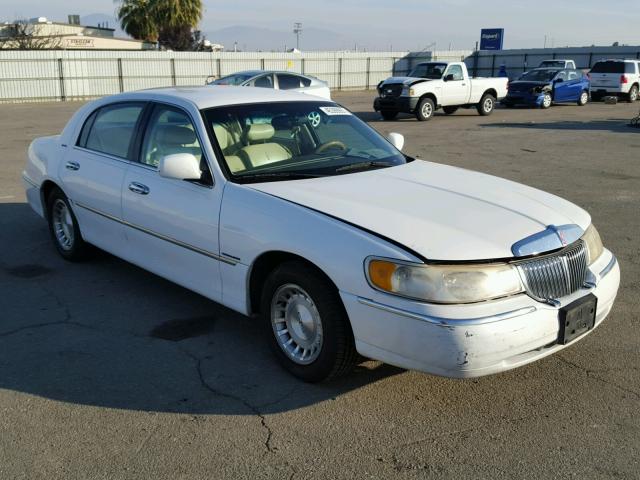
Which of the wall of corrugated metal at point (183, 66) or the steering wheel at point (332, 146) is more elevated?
the wall of corrugated metal at point (183, 66)

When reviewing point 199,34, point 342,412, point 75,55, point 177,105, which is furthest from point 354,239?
point 199,34

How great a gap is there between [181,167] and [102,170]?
141 cm

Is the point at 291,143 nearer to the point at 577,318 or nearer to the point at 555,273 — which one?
the point at 555,273

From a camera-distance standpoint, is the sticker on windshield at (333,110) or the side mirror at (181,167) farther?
the sticker on windshield at (333,110)

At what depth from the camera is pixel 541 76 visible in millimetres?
27141

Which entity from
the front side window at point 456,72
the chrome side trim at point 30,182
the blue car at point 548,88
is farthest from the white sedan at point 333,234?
the blue car at point 548,88

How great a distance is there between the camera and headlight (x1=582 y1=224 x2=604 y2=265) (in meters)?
3.91

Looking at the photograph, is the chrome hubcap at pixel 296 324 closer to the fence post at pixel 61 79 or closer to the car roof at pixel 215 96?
the car roof at pixel 215 96

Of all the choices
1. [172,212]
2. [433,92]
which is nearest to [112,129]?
[172,212]

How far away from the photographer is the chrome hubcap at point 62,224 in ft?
20.0

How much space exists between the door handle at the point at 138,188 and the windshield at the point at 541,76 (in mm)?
24735

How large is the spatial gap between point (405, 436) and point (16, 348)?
2.64m

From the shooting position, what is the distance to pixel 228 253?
13.4 ft

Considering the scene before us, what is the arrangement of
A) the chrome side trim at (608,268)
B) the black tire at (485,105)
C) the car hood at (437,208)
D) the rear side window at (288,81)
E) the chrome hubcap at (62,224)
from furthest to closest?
the black tire at (485,105) < the rear side window at (288,81) < the chrome hubcap at (62,224) < the chrome side trim at (608,268) < the car hood at (437,208)
